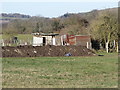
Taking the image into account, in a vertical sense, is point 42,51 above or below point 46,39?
below

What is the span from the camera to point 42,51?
48.4 m

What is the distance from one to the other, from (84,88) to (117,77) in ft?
12.0

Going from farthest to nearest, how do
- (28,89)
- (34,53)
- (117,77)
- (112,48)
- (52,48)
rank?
(112,48)
(52,48)
(34,53)
(117,77)
(28,89)

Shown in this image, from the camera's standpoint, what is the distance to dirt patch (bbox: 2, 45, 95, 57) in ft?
150

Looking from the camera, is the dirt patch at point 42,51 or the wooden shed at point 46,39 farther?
the wooden shed at point 46,39

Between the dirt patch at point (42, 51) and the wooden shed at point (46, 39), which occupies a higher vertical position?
the wooden shed at point (46, 39)

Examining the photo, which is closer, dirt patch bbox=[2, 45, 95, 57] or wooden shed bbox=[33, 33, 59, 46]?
dirt patch bbox=[2, 45, 95, 57]

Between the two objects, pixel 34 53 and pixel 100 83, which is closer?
pixel 100 83

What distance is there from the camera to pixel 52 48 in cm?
5006

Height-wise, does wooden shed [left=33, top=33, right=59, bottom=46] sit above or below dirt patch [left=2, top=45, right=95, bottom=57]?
above

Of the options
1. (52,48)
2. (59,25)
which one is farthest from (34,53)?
(59,25)

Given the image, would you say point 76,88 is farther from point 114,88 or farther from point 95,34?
point 95,34

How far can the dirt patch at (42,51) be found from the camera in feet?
150

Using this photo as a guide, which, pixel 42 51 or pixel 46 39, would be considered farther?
pixel 46 39
